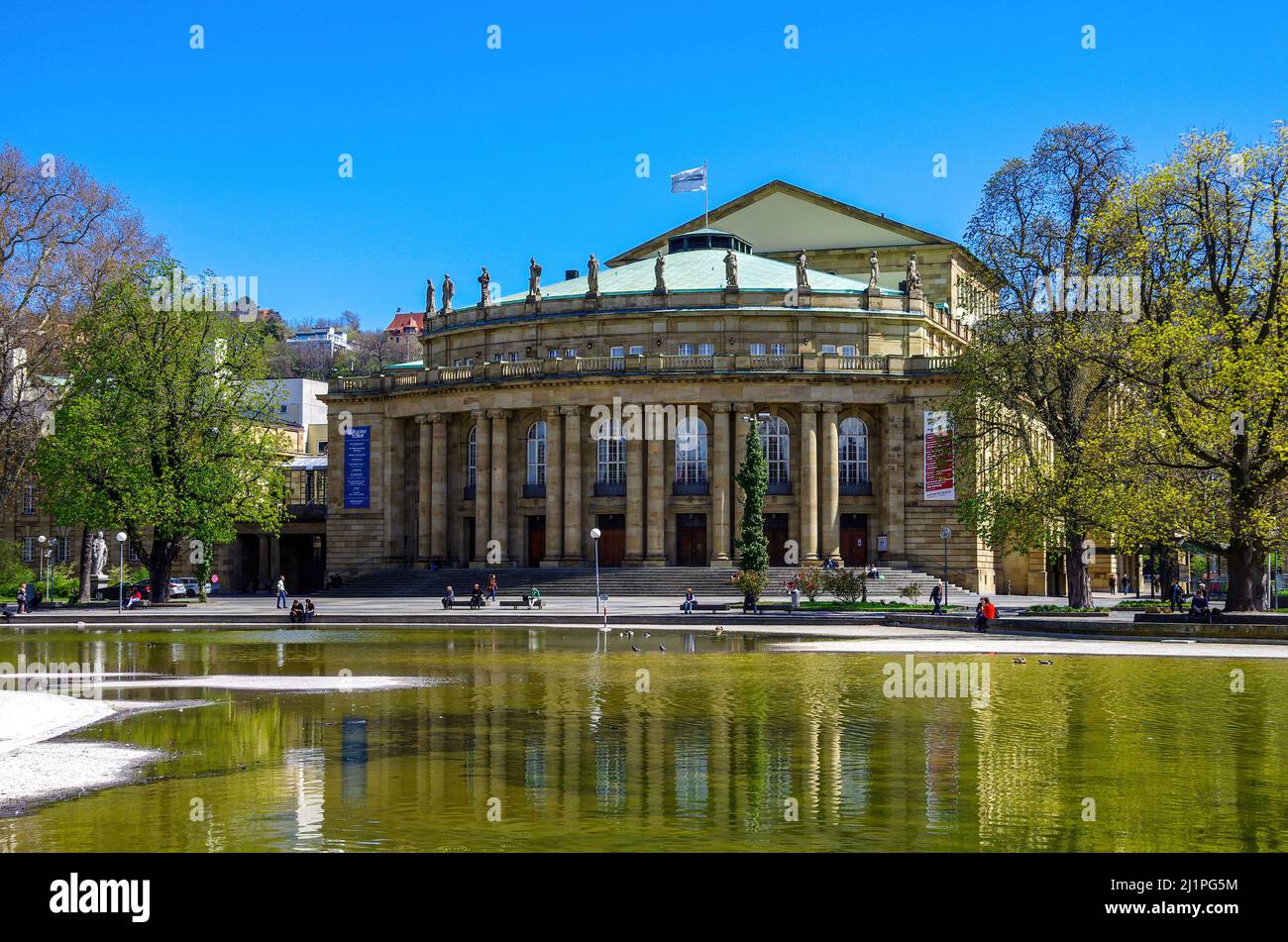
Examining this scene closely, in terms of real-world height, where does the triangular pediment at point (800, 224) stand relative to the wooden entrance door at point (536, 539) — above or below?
above

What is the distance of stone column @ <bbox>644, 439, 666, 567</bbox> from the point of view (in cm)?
8375

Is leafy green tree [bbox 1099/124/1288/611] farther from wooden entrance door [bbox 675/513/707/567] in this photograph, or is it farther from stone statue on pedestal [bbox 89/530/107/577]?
stone statue on pedestal [bbox 89/530/107/577]

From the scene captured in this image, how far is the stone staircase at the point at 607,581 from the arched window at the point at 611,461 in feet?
24.7

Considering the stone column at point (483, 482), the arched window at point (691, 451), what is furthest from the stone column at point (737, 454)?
the stone column at point (483, 482)

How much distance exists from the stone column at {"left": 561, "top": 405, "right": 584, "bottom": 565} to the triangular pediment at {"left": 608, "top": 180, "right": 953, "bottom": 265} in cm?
2982

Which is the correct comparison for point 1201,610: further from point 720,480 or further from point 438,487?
point 438,487

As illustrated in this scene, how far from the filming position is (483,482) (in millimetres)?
89188

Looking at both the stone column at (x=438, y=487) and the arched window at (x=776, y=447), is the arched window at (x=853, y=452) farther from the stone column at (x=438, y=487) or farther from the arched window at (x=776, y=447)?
the stone column at (x=438, y=487)

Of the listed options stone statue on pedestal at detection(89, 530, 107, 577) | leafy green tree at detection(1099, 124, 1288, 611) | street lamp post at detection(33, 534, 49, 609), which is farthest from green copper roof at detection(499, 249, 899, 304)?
leafy green tree at detection(1099, 124, 1288, 611)

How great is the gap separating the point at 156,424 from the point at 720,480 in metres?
34.2

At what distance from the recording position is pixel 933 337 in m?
94.6

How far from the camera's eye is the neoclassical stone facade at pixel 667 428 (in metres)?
83.9

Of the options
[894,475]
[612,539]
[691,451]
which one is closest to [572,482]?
[612,539]
